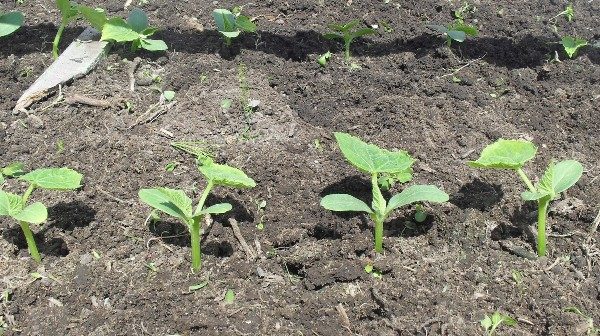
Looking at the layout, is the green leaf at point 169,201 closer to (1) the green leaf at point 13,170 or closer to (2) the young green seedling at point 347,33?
(1) the green leaf at point 13,170

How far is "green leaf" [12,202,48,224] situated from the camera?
7.07 ft

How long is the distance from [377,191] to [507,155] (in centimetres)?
49

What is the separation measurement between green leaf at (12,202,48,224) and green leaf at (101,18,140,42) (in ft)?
4.01

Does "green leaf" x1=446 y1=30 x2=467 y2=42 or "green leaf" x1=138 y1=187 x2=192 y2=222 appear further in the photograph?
"green leaf" x1=446 y1=30 x2=467 y2=42

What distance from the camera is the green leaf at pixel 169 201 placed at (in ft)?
7.23

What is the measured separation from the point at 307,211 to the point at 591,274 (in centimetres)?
105

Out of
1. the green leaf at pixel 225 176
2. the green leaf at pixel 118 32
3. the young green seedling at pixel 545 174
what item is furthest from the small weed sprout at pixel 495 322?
the green leaf at pixel 118 32

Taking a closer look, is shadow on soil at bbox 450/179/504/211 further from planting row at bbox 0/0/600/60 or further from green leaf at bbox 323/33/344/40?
green leaf at bbox 323/33/344/40

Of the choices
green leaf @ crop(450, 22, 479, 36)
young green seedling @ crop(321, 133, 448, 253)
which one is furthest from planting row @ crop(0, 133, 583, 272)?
green leaf @ crop(450, 22, 479, 36)

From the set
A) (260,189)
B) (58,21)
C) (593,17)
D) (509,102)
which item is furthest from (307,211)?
(593,17)

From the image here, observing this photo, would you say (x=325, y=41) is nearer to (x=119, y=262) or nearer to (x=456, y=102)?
(x=456, y=102)

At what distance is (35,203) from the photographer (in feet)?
7.42

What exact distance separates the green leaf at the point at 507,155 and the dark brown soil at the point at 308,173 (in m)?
0.27

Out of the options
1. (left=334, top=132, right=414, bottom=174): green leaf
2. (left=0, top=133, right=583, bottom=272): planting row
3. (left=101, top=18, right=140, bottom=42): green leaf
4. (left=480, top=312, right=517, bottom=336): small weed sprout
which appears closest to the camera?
(left=480, top=312, right=517, bottom=336): small weed sprout
